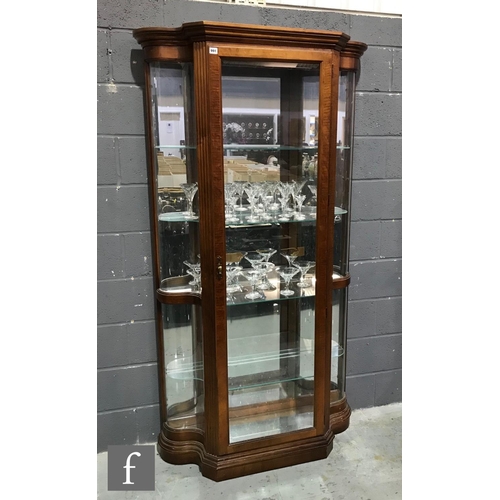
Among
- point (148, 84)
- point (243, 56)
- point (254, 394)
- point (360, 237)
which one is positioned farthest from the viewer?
point (360, 237)

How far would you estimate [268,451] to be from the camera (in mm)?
2258

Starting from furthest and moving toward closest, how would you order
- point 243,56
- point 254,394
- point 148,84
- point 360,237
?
point 360,237, point 254,394, point 148,84, point 243,56

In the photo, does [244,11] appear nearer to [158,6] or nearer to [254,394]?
[158,6]

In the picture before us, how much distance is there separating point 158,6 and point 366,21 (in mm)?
1028

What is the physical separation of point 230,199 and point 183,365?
82 cm

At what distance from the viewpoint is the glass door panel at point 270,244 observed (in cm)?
213

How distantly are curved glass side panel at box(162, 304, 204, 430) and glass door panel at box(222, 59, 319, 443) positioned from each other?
0.15m

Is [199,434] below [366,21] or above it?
below

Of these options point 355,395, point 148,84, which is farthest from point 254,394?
point 148,84

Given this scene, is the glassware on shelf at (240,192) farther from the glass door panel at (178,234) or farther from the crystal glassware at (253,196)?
the glass door panel at (178,234)

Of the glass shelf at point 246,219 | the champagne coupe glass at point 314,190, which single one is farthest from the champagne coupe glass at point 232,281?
the champagne coupe glass at point 314,190

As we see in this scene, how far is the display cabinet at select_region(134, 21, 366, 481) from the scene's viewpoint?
6.52 feet

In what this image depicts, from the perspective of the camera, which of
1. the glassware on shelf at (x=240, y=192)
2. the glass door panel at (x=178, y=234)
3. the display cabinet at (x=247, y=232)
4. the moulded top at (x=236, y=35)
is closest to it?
the moulded top at (x=236, y=35)

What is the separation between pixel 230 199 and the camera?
2191 mm
